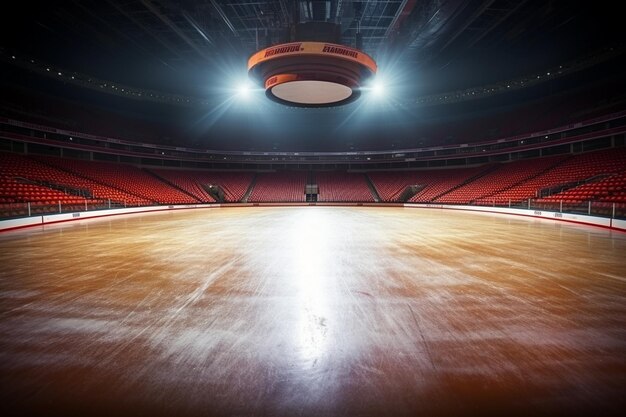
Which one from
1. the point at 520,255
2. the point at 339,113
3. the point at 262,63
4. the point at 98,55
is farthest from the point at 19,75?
the point at 520,255

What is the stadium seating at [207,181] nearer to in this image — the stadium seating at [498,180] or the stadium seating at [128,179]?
the stadium seating at [128,179]

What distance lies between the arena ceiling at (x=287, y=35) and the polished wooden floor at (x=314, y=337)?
11.5 m

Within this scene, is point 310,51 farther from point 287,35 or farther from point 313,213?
point 313,213

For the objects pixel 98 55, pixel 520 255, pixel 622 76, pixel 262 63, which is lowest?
pixel 520 255

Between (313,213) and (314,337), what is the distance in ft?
55.1

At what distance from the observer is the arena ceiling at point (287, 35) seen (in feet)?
43.7

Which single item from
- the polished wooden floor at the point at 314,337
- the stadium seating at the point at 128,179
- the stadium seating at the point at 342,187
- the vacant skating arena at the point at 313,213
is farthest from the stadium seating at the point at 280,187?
the polished wooden floor at the point at 314,337

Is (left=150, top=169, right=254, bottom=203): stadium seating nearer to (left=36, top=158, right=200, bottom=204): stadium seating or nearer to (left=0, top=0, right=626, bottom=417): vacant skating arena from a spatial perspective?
(left=0, top=0, right=626, bottom=417): vacant skating arena

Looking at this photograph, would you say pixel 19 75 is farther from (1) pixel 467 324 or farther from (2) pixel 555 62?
(2) pixel 555 62

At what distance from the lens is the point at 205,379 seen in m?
2.04

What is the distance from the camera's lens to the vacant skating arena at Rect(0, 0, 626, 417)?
2.09 metres

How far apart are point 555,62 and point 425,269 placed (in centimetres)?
2629

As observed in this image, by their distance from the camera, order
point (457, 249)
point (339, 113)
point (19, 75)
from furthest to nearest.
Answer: point (339, 113) → point (19, 75) → point (457, 249)

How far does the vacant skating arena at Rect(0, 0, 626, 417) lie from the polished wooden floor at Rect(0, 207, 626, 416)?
1.1 inches
